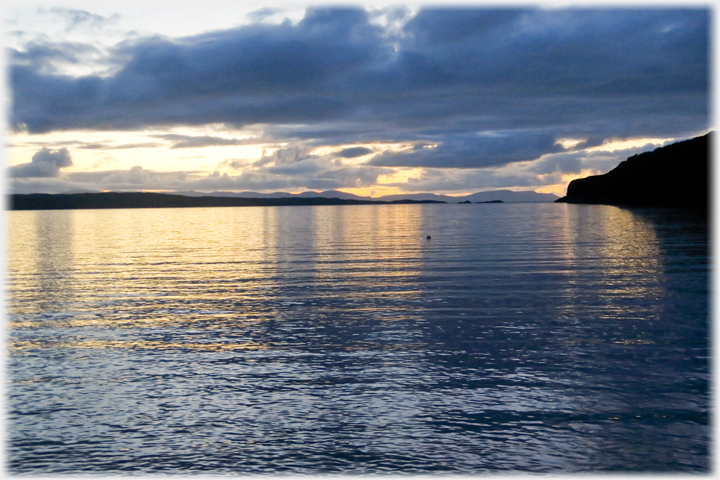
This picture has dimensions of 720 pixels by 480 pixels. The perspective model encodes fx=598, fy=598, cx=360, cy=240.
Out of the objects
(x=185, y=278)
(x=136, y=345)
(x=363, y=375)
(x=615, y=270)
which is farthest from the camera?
(x=615, y=270)

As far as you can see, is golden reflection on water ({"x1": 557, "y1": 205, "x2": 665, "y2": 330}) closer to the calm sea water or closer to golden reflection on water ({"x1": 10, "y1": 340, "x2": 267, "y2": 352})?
the calm sea water

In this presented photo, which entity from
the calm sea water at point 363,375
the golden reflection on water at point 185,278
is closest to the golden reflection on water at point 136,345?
the calm sea water at point 363,375

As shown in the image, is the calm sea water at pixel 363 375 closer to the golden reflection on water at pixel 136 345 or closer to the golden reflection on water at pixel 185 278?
the golden reflection on water at pixel 136 345

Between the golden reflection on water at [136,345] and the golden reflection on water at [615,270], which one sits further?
the golden reflection on water at [615,270]

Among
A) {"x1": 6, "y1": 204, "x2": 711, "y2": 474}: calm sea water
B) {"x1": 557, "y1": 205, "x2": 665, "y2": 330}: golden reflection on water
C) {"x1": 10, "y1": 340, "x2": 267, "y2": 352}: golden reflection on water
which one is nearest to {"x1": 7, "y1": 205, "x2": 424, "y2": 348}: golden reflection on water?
{"x1": 6, "y1": 204, "x2": 711, "y2": 474}: calm sea water

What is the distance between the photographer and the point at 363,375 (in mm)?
17609

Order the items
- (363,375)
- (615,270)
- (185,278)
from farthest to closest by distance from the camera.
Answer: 1. (615,270)
2. (185,278)
3. (363,375)

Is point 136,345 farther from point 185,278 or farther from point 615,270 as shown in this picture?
point 615,270

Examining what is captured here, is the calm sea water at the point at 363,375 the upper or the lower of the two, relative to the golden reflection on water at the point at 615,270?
lower

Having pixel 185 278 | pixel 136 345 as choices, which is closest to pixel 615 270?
pixel 185 278

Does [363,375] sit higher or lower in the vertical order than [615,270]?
lower

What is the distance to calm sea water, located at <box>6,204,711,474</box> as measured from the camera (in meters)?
12.7

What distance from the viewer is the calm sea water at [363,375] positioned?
12.7 metres

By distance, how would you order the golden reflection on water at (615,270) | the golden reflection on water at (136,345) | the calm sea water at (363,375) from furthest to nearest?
the golden reflection on water at (615,270) < the golden reflection on water at (136,345) < the calm sea water at (363,375)
